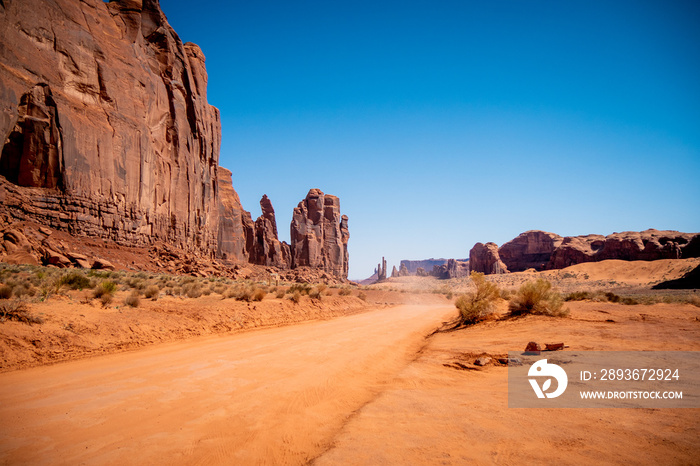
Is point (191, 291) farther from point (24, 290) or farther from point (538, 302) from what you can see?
point (538, 302)

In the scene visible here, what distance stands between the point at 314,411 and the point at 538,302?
11696mm

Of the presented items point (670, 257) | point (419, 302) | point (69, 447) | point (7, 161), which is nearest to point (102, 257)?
point (7, 161)

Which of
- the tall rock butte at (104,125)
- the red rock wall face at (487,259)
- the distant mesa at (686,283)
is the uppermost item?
the tall rock butte at (104,125)

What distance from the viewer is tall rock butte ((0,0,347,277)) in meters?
25.8

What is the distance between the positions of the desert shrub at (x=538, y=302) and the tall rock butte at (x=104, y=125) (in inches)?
1304

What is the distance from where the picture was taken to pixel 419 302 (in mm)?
39156

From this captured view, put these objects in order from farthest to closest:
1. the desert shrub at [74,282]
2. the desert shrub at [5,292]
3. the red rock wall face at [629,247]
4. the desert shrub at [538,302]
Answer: the red rock wall face at [629,247], the desert shrub at [538,302], the desert shrub at [74,282], the desert shrub at [5,292]

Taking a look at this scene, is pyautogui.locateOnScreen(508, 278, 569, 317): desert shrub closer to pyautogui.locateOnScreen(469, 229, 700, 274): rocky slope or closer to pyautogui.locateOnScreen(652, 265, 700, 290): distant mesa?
pyautogui.locateOnScreen(652, 265, 700, 290): distant mesa

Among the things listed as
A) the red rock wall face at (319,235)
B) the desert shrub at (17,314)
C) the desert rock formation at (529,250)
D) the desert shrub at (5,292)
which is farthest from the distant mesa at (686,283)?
the red rock wall face at (319,235)

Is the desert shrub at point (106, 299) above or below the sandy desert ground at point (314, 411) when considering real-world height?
above

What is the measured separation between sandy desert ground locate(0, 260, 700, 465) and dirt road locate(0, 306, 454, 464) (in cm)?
3

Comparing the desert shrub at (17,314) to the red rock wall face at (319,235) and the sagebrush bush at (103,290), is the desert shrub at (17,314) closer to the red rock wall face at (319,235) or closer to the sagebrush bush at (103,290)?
the sagebrush bush at (103,290)

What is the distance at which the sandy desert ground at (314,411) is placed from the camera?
11.3 feet

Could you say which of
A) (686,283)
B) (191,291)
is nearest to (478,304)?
(191,291)
